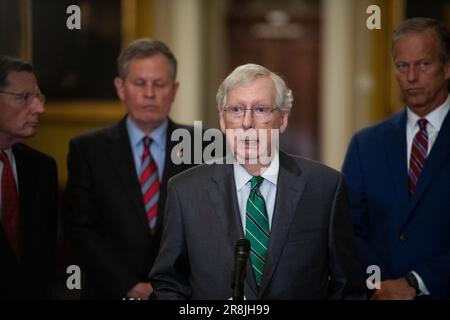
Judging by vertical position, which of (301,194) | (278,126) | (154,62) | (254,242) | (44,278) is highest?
(154,62)

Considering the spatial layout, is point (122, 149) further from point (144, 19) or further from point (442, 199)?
point (144, 19)

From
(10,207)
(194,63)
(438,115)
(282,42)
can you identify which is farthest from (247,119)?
(282,42)

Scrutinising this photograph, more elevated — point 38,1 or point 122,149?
point 38,1

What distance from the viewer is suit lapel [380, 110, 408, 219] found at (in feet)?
8.52

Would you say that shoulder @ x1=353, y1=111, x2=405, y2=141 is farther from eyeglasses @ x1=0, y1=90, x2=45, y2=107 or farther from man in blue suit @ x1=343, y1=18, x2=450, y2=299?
eyeglasses @ x1=0, y1=90, x2=45, y2=107

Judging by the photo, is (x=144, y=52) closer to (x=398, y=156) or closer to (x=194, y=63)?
(x=398, y=156)

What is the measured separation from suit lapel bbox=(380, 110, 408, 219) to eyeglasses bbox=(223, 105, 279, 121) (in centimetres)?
64

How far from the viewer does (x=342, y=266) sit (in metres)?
2.24

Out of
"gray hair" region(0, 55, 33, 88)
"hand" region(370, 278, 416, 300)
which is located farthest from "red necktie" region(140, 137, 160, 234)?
"hand" region(370, 278, 416, 300)

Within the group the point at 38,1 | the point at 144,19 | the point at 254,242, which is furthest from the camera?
the point at 144,19

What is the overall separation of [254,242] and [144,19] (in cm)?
458

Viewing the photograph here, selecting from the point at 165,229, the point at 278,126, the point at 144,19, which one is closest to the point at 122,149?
the point at 165,229

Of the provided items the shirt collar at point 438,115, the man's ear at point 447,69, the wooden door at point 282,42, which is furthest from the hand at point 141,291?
the wooden door at point 282,42

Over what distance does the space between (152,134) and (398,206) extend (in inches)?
37.0
